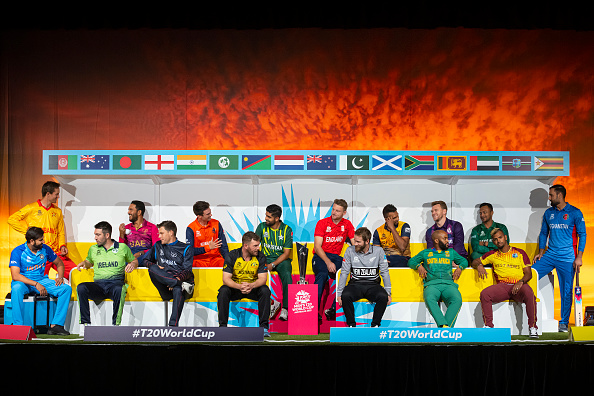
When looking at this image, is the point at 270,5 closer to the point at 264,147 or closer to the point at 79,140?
the point at 264,147

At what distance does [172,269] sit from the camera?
613 centimetres

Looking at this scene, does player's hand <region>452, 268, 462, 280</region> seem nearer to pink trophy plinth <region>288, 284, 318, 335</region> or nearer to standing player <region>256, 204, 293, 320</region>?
pink trophy plinth <region>288, 284, 318, 335</region>

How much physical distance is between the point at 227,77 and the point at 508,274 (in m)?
4.85

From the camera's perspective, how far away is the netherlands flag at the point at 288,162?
7301 mm

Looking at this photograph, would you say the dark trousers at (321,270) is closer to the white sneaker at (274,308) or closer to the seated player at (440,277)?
the white sneaker at (274,308)

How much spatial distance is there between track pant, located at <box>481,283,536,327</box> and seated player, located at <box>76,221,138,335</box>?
3413 millimetres

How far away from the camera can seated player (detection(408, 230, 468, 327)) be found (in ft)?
19.4

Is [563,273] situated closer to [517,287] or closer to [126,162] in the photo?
[517,287]

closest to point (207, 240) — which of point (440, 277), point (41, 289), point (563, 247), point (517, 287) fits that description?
point (41, 289)

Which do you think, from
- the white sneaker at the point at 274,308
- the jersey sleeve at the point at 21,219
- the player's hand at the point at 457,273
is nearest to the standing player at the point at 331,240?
the white sneaker at the point at 274,308

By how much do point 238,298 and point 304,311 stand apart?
647 mm

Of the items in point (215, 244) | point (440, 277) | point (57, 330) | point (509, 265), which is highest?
point (215, 244)

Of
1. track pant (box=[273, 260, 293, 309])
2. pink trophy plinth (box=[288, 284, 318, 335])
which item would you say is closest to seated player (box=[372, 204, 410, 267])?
track pant (box=[273, 260, 293, 309])
